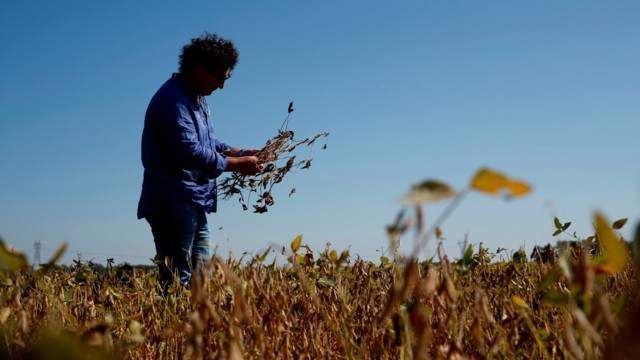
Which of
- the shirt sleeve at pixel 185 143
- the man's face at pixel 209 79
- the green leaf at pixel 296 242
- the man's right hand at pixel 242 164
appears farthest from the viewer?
the man's face at pixel 209 79

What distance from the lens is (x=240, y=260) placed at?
222cm

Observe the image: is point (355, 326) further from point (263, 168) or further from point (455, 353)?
point (263, 168)

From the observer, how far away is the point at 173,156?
416cm

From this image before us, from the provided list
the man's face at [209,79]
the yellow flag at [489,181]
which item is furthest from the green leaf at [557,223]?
the man's face at [209,79]

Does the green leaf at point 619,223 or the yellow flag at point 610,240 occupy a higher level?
the green leaf at point 619,223

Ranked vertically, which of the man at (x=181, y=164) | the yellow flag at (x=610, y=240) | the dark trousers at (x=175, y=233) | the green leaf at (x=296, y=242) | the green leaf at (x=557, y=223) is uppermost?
the man at (x=181, y=164)

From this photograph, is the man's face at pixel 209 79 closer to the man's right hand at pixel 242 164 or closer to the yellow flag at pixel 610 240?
the man's right hand at pixel 242 164

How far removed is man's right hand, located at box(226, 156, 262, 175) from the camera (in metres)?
4.31

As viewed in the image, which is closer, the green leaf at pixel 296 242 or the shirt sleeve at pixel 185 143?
the green leaf at pixel 296 242

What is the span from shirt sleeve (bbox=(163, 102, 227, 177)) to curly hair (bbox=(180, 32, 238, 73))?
46 cm

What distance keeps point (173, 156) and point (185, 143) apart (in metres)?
0.15

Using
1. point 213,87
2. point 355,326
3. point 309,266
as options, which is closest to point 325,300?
point 355,326

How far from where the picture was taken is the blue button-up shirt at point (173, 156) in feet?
13.5

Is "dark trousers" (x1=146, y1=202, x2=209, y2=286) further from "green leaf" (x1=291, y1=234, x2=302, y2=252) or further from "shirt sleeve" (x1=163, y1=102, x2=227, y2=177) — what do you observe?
"green leaf" (x1=291, y1=234, x2=302, y2=252)
